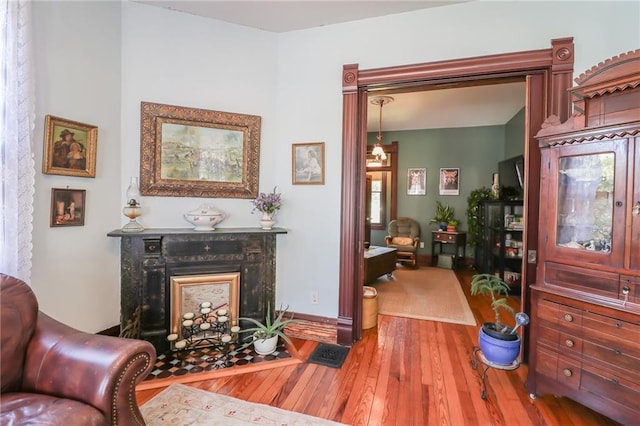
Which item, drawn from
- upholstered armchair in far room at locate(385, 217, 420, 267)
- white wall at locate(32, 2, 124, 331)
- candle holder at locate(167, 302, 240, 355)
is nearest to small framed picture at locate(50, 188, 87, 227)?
white wall at locate(32, 2, 124, 331)

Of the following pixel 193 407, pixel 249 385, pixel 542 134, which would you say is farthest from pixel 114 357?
pixel 542 134

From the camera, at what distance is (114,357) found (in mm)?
1216

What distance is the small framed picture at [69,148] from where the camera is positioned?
6.81 ft

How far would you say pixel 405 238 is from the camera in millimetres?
6113

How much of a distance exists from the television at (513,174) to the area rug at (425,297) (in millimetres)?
1865

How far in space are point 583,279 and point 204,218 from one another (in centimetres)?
279

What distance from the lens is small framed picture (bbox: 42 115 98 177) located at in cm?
208

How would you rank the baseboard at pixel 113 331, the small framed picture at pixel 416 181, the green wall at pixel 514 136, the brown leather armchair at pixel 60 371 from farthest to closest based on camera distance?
the small framed picture at pixel 416 181, the green wall at pixel 514 136, the baseboard at pixel 113 331, the brown leather armchair at pixel 60 371

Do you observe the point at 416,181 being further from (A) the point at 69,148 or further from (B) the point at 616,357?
(A) the point at 69,148

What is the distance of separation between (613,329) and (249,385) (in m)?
2.28

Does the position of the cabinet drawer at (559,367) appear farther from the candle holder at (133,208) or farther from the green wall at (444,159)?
the green wall at (444,159)

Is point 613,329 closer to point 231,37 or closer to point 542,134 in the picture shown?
point 542,134

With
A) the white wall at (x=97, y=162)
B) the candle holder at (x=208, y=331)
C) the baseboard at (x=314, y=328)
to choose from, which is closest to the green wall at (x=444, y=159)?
the baseboard at (x=314, y=328)

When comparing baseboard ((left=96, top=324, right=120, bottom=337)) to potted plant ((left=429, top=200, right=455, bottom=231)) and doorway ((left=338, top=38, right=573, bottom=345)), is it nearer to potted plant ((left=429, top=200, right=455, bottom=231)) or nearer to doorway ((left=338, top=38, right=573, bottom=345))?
doorway ((left=338, top=38, right=573, bottom=345))
